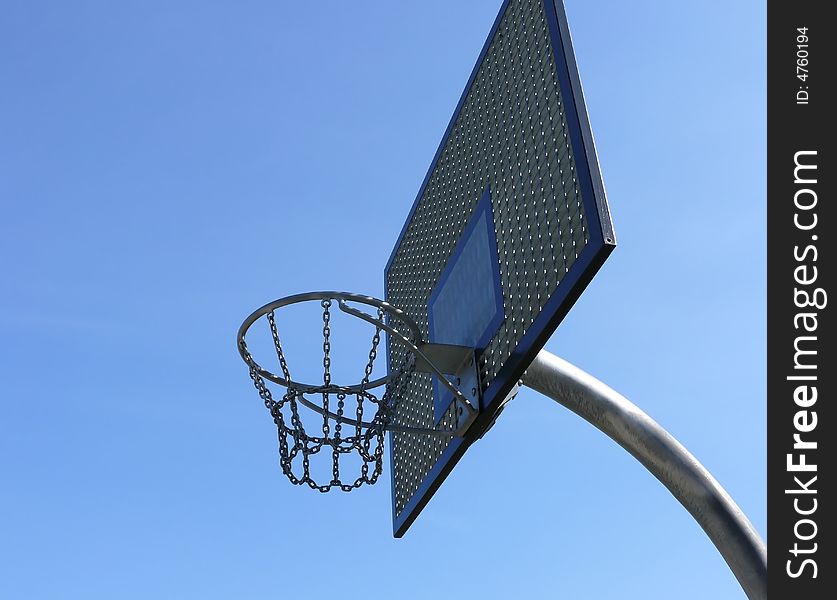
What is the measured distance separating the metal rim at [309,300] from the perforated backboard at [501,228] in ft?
1.15

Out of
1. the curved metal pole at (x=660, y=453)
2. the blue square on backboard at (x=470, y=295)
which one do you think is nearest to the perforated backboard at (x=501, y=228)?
the blue square on backboard at (x=470, y=295)

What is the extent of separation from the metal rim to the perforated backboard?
351 millimetres

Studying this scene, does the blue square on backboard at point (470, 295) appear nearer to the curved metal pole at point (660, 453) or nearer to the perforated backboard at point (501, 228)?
the perforated backboard at point (501, 228)

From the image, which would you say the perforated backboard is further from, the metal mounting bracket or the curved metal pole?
the curved metal pole

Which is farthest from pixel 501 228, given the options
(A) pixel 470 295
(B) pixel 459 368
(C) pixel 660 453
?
(C) pixel 660 453

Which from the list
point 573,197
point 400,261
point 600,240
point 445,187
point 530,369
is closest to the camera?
point 600,240

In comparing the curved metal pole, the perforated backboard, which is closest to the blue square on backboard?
the perforated backboard

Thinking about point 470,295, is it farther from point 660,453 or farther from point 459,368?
point 660,453

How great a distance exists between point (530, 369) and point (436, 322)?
752 millimetres
